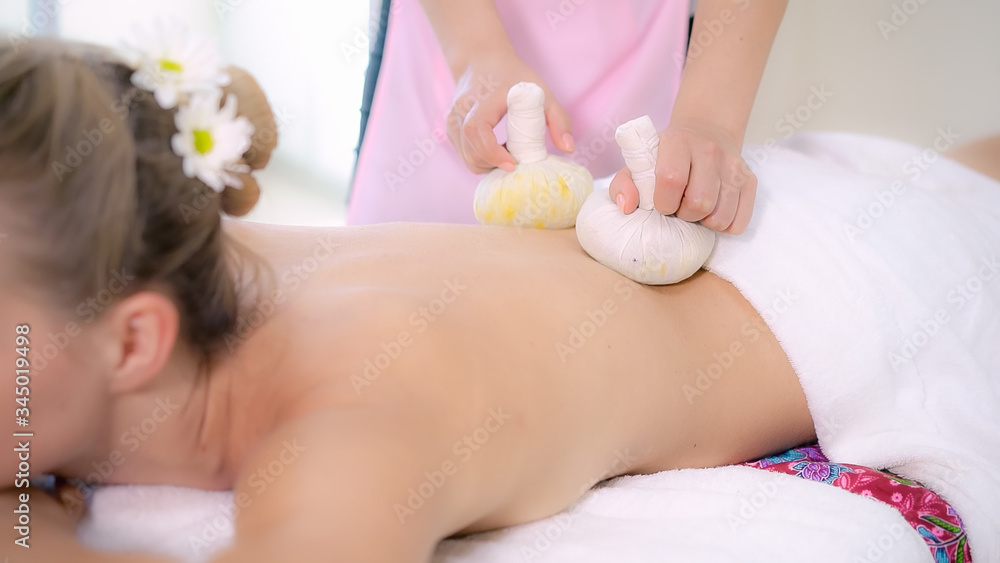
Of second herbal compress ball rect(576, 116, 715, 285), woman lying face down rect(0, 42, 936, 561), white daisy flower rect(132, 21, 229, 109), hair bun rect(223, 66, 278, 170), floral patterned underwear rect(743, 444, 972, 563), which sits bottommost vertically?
floral patterned underwear rect(743, 444, 972, 563)

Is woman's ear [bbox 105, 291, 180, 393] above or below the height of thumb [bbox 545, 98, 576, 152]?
below

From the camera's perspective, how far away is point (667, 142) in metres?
0.85

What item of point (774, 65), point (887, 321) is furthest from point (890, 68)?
point (887, 321)

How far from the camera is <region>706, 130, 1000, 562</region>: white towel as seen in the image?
0.86 m

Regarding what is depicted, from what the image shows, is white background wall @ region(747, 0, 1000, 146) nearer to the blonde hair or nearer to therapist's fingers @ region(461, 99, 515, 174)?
therapist's fingers @ region(461, 99, 515, 174)

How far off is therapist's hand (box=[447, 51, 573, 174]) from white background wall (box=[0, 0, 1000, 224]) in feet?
2.01

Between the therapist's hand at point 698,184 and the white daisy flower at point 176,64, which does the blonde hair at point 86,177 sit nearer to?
the white daisy flower at point 176,64

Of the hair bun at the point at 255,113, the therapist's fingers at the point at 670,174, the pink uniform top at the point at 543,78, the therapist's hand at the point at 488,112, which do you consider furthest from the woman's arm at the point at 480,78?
the hair bun at the point at 255,113

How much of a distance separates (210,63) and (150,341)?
0.75 ft

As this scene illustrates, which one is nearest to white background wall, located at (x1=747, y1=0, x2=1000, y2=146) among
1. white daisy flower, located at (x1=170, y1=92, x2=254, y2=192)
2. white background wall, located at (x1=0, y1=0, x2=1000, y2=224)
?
white background wall, located at (x1=0, y1=0, x2=1000, y2=224)

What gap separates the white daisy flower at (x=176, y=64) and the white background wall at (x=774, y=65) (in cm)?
95

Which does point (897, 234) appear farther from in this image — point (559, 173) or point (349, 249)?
point (349, 249)

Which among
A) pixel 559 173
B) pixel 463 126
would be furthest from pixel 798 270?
pixel 463 126

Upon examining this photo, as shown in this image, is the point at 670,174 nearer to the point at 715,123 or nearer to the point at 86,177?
the point at 715,123
